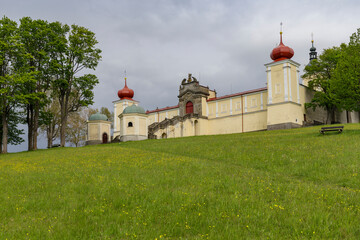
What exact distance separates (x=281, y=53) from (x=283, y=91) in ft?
19.9

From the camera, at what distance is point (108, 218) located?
8.83 meters

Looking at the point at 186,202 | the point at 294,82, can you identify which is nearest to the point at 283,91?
the point at 294,82

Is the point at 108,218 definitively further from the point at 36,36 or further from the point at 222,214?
the point at 36,36

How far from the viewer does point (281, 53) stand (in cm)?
5069

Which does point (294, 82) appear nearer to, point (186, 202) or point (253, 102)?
point (253, 102)

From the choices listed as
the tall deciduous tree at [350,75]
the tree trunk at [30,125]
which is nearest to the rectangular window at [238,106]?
the tall deciduous tree at [350,75]

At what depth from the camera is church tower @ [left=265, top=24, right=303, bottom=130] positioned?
47.9m

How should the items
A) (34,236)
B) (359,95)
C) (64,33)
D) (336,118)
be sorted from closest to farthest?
(34,236) → (359,95) → (64,33) → (336,118)

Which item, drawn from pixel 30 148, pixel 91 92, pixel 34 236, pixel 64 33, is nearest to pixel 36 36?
pixel 64 33

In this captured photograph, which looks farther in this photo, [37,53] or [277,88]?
[277,88]

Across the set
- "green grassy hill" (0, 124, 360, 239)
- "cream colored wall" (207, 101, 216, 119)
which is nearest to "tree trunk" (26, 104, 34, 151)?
"green grassy hill" (0, 124, 360, 239)

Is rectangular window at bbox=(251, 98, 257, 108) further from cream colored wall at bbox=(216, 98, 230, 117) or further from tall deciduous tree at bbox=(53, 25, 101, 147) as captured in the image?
tall deciduous tree at bbox=(53, 25, 101, 147)

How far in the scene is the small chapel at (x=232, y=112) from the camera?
4894 cm

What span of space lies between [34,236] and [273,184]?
25.8ft
